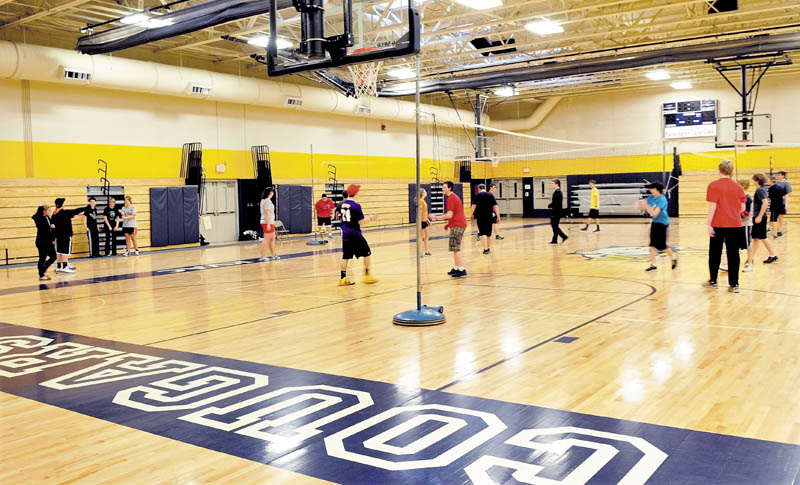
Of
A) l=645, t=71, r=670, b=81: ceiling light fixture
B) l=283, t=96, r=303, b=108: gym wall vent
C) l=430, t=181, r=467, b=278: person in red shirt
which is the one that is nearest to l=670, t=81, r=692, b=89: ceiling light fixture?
l=645, t=71, r=670, b=81: ceiling light fixture

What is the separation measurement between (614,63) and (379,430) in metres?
20.2

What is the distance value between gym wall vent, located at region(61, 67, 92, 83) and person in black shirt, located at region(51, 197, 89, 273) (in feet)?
15.5

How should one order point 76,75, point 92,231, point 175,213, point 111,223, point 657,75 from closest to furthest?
1. point 76,75
2. point 92,231
3. point 111,223
4. point 175,213
5. point 657,75

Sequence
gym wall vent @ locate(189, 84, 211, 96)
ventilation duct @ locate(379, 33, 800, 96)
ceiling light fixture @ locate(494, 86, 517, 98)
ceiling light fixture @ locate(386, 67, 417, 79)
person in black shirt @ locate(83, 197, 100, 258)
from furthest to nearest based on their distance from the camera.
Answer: ceiling light fixture @ locate(494, 86, 517, 98) < ceiling light fixture @ locate(386, 67, 417, 79) < gym wall vent @ locate(189, 84, 211, 96) < ventilation duct @ locate(379, 33, 800, 96) < person in black shirt @ locate(83, 197, 100, 258)

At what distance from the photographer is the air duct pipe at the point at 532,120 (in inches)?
1275

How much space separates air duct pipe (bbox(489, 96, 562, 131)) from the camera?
106ft

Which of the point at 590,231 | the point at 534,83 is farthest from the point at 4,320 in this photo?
the point at 534,83

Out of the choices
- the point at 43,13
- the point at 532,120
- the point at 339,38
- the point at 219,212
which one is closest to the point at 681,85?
the point at 532,120

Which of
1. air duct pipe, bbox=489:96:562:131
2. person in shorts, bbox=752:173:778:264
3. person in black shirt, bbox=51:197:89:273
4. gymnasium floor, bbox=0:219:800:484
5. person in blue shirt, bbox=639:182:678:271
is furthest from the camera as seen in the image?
air duct pipe, bbox=489:96:562:131

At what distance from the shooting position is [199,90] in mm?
19844

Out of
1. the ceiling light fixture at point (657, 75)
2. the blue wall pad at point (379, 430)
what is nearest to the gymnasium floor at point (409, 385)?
the blue wall pad at point (379, 430)

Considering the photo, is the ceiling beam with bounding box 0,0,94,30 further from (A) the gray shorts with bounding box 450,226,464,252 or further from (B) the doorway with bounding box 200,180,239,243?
(A) the gray shorts with bounding box 450,226,464,252

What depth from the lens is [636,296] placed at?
9.19 meters

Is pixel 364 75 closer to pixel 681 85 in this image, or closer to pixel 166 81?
pixel 166 81
